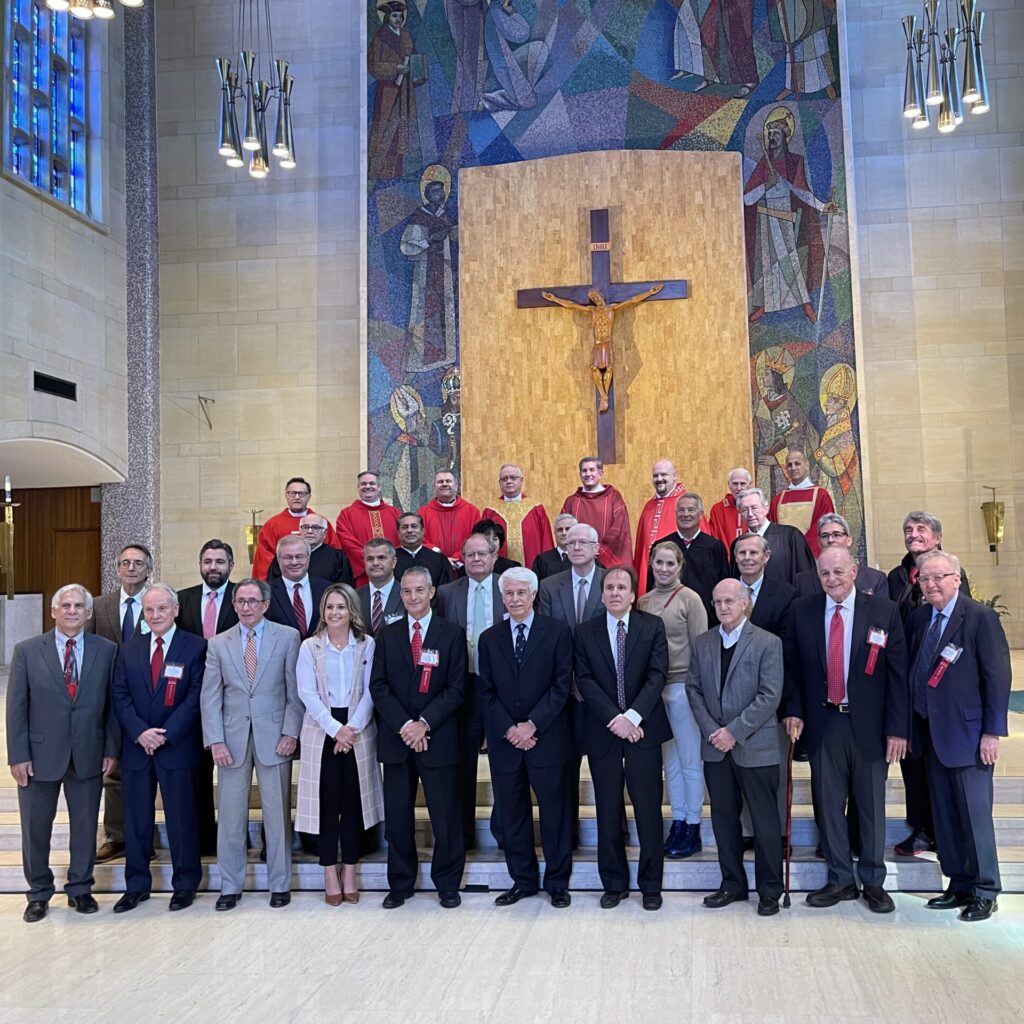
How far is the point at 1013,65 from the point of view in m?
10.5

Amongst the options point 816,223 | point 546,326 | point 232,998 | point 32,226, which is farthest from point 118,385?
point 232,998

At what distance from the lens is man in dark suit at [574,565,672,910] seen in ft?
15.4

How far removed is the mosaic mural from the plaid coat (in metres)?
5.72

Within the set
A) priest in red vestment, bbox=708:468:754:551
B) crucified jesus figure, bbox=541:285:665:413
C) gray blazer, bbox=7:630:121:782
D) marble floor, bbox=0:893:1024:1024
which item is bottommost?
marble floor, bbox=0:893:1024:1024

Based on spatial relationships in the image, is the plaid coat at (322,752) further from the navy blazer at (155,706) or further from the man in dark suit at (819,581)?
the man in dark suit at (819,581)

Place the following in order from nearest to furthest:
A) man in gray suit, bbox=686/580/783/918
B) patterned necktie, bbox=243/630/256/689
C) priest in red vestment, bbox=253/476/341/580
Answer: man in gray suit, bbox=686/580/783/918
patterned necktie, bbox=243/630/256/689
priest in red vestment, bbox=253/476/341/580

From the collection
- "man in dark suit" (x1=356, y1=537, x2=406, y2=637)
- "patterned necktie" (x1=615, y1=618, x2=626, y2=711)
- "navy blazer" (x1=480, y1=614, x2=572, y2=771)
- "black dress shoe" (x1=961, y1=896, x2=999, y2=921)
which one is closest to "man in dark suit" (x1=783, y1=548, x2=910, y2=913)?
"black dress shoe" (x1=961, y1=896, x2=999, y2=921)

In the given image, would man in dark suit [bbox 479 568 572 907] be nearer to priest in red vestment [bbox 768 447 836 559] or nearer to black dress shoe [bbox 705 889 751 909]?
black dress shoe [bbox 705 889 751 909]

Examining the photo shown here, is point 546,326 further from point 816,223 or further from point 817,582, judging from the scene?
point 817,582

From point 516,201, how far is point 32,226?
168 inches

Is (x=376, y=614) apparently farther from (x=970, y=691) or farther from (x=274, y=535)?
(x=970, y=691)

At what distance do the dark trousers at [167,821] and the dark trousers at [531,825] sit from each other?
1337 millimetres

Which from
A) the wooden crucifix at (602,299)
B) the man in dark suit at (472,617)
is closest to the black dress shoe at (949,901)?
the man in dark suit at (472,617)

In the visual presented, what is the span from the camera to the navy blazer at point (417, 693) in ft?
15.8
